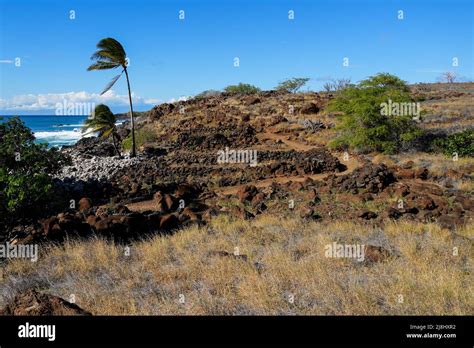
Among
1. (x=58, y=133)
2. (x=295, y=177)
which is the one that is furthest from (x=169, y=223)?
(x=58, y=133)

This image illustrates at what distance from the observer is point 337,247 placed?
7305mm

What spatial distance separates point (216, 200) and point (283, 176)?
14.4ft

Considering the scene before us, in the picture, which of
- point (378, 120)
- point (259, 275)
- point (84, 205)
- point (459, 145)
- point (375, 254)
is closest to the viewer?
point (259, 275)

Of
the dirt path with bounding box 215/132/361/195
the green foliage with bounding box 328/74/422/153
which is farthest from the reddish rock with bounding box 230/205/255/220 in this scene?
the green foliage with bounding box 328/74/422/153

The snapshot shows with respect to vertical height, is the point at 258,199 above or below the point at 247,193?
below

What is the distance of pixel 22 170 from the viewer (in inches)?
339

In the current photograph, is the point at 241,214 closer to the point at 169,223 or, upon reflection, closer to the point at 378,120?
the point at 169,223

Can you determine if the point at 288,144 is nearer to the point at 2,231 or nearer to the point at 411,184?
the point at 411,184

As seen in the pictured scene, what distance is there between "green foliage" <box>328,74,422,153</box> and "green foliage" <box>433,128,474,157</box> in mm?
1226

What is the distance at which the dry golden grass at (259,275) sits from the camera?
4.98 metres

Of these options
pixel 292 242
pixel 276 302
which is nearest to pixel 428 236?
pixel 292 242

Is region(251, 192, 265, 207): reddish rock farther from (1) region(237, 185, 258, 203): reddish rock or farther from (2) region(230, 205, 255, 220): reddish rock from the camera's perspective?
(2) region(230, 205, 255, 220): reddish rock

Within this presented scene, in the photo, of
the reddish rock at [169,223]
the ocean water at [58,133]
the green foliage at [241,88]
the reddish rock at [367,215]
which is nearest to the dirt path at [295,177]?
the reddish rock at [169,223]

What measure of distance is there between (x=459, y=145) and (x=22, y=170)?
53.8ft
